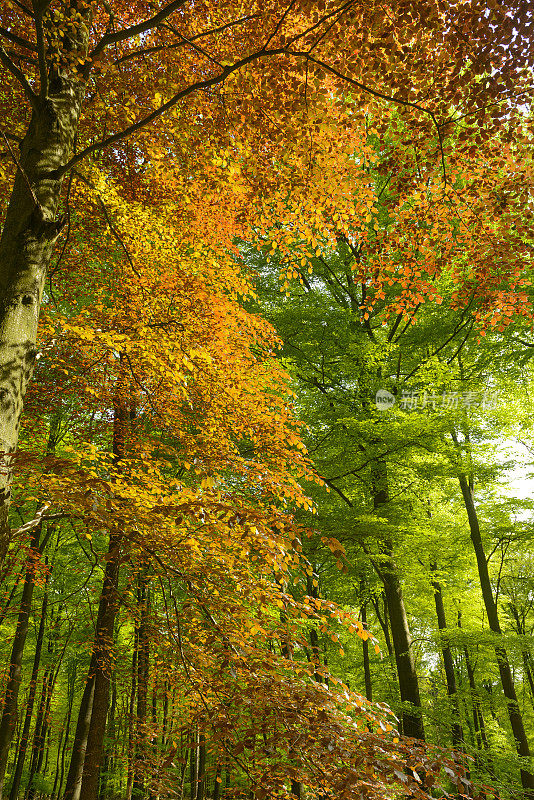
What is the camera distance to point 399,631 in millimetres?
10312

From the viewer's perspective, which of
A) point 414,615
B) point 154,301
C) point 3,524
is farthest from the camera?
point 414,615

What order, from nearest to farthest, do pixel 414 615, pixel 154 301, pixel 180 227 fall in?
pixel 154 301 → pixel 180 227 → pixel 414 615

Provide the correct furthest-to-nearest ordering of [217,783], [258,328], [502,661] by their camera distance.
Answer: [502,661] → [217,783] → [258,328]

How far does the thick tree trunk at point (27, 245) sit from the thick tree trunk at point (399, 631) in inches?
304

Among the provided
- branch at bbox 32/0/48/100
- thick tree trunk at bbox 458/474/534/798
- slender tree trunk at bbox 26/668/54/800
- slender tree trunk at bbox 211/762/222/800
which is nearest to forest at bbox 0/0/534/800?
branch at bbox 32/0/48/100

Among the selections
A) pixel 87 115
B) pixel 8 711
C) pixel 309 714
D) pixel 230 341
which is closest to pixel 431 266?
pixel 230 341

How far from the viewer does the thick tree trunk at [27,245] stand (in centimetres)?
283

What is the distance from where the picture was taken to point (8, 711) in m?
10.3

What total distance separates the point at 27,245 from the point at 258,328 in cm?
507

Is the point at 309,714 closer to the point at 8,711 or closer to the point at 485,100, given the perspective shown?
the point at 485,100

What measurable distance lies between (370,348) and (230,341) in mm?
3713

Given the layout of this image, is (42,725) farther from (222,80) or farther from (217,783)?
(222,80)

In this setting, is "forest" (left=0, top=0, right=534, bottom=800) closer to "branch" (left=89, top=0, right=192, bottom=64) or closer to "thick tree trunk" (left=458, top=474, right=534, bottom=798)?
"branch" (left=89, top=0, right=192, bottom=64)

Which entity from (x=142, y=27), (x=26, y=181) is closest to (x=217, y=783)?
(x=26, y=181)
